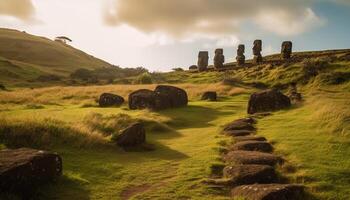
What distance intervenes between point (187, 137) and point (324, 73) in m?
34.9

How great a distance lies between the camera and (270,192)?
1326cm

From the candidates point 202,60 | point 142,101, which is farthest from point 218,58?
point 142,101

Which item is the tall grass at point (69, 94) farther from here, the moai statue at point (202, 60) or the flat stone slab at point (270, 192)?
the moai statue at point (202, 60)

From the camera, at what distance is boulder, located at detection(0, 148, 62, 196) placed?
13.5 m

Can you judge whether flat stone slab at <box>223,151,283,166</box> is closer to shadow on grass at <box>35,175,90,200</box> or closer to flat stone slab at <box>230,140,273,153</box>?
flat stone slab at <box>230,140,273,153</box>

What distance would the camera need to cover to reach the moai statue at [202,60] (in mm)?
96750

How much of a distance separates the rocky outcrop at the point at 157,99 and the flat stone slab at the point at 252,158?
67.8 feet

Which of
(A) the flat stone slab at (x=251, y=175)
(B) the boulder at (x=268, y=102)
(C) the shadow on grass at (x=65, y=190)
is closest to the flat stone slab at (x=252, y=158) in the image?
(A) the flat stone slab at (x=251, y=175)

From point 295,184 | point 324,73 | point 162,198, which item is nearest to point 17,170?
point 162,198

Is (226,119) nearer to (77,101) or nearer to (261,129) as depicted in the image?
(261,129)

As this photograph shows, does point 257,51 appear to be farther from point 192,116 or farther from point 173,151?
point 173,151

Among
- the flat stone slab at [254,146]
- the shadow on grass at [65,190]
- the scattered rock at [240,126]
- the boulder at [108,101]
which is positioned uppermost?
the boulder at [108,101]

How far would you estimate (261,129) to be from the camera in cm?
2486

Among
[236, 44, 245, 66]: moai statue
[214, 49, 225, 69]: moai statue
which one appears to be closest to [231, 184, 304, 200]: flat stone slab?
[236, 44, 245, 66]: moai statue
